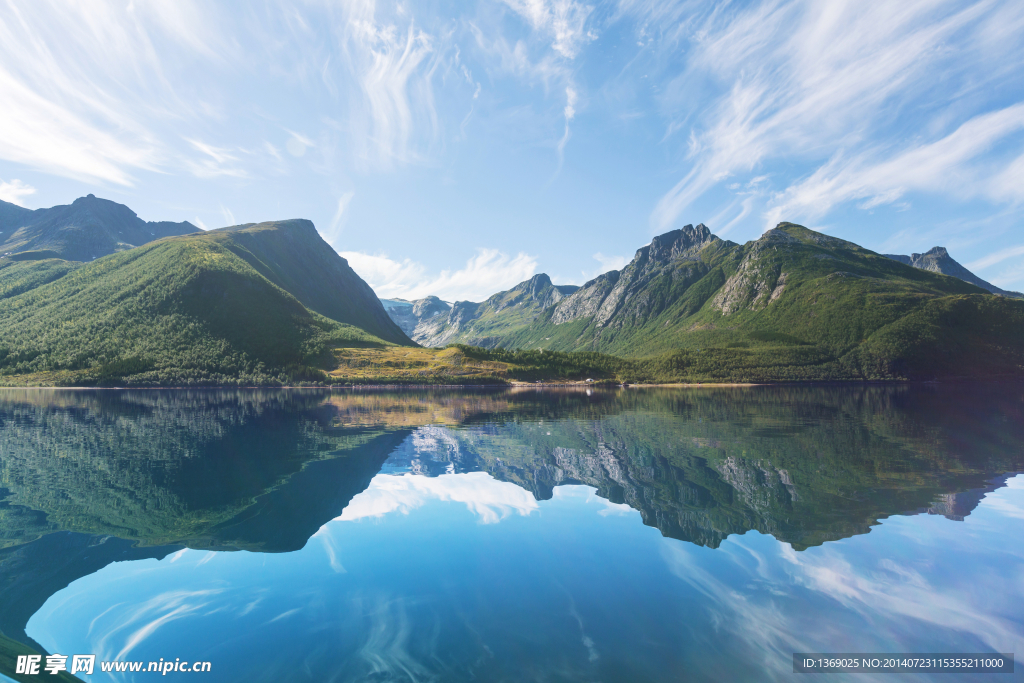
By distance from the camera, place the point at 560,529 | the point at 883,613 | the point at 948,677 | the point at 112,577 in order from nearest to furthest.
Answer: the point at 948,677 < the point at 883,613 < the point at 112,577 < the point at 560,529

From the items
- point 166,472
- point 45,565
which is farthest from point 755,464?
point 166,472

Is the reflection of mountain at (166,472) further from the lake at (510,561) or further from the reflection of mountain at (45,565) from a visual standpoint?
the reflection of mountain at (45,565)

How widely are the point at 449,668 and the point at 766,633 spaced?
38.4ft

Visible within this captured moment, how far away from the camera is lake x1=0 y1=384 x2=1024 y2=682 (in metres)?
16.0

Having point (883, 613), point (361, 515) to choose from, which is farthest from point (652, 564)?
point (361, 515)

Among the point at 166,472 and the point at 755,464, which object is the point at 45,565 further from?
the point at 755,464

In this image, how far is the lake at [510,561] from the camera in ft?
52.5

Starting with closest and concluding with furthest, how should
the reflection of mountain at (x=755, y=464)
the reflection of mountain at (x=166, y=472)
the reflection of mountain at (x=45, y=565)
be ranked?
the reflection of mountain at (x=45, y=565)
the reflection of mountain at (x=166, y=472)
the reflection of mountain at (x=755, y=464)

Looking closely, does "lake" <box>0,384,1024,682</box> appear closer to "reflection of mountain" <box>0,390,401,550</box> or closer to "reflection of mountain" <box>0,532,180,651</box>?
"reflection of mountain" <box>0,532,180,651</box>

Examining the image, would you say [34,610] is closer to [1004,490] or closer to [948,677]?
[948,677]

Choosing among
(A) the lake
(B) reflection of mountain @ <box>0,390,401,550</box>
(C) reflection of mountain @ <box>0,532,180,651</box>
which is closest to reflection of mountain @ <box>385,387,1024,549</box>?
(A) the lake

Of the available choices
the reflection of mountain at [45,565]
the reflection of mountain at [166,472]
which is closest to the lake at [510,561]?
the reflection of mountain at [45,565]

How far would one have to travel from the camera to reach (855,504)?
105ft

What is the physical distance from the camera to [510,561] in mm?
23703
